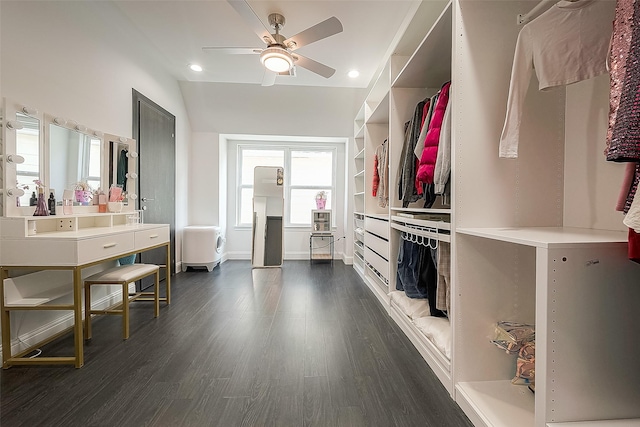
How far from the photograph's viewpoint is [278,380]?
1.50 m

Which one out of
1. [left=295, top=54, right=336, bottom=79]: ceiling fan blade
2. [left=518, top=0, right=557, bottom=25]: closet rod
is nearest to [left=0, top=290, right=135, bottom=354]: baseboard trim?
[left=295, top=54, right=336, bottom=79]: ceiling fan blade

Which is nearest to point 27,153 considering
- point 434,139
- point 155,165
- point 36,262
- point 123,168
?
point 36,262

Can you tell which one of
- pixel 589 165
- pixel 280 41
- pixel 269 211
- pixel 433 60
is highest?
pixel 280 41

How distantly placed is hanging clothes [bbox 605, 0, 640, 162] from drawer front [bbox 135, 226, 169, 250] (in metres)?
2.72

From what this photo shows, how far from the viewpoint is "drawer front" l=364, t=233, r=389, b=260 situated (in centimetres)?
263

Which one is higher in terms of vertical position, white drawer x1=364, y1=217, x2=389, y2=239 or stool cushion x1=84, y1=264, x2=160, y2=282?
white drawer x1=364, y1=217, x2=389, y2=239

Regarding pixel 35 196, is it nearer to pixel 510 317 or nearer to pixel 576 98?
pixel 510 317

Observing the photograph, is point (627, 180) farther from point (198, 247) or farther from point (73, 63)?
point (198, 247)

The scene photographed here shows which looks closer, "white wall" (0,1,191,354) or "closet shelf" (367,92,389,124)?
"white wall" (0,1,191,354)

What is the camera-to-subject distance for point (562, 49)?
1.20 m

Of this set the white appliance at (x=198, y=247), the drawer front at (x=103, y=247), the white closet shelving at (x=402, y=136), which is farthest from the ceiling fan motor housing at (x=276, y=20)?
the white appliance at (x=198, y=247)

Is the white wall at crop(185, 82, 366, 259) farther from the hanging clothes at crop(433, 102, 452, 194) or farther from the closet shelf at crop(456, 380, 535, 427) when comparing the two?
the closet shelf at crop(456, 380, 535, 427)

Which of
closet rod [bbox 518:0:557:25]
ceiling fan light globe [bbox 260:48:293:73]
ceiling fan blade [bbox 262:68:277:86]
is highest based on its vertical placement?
ceiling fan blade [bbox 262:68:277:86]

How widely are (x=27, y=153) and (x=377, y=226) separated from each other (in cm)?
279
